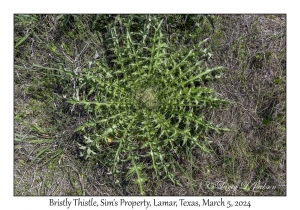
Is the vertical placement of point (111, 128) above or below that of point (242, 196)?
above

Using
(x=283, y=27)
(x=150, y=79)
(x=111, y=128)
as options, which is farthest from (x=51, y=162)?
(x=283, y=27)

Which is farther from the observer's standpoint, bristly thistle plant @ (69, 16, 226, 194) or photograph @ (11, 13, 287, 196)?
photograph @ (11, 13, 287, 196)

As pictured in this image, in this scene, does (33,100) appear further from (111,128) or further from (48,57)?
(111,128)

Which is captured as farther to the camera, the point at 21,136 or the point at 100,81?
the point at 21,136

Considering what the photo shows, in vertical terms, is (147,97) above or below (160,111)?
above

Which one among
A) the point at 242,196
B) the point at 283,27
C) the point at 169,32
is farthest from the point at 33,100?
the point at 283,27

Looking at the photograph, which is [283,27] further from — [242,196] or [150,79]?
[242,196]

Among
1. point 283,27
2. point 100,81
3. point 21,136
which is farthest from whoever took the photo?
point 21,136

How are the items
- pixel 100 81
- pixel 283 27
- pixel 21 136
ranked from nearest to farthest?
pixel 100 81
pixel 283 27
pixel 21 136

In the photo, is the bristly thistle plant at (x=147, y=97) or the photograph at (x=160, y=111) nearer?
the bristly thistle plant at (x=147, y=97)

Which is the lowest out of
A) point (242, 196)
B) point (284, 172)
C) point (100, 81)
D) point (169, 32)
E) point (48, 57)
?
point (242, 196)
